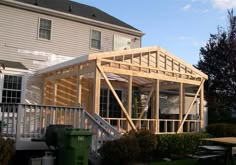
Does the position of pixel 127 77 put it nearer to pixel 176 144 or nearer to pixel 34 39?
pixel 176 144

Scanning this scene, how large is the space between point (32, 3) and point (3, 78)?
4687 mm

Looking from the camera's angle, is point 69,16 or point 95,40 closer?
point 69,16

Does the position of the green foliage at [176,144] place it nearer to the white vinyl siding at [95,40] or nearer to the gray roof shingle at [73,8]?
the white vinyl siding at [95,40]

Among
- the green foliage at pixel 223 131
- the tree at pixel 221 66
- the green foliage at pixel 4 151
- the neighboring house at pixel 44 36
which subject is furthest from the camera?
the tree at pixel 221 66

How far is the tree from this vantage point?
68.4 feet

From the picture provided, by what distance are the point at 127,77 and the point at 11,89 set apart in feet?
17.7

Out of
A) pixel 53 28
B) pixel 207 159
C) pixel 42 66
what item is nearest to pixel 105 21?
pixel 53 28

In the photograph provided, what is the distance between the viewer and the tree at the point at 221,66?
2084 centimetres

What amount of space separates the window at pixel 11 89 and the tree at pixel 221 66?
11.9m

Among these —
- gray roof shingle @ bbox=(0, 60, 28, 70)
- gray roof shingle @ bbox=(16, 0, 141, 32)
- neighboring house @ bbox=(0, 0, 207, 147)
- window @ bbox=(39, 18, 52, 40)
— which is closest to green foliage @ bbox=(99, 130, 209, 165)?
neighboring house @ bbox=(0, 0, 207, 147)

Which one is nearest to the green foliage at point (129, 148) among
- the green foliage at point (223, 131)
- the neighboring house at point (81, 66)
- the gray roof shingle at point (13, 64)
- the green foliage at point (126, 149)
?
the green foliage at point (126, 149)

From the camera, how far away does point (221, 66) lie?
69.8 feet

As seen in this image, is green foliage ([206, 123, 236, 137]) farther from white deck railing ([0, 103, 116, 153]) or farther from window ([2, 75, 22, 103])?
window ([2, 75, 22, 103])

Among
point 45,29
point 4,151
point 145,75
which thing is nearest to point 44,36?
point 45,29
